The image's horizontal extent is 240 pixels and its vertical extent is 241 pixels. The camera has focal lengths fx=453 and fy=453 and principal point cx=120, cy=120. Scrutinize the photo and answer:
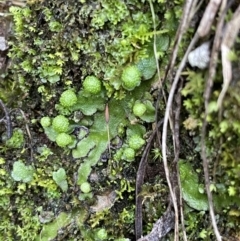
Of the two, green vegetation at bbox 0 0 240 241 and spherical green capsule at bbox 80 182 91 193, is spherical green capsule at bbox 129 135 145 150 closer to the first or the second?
green vegetation at bbox 0 0 240 241

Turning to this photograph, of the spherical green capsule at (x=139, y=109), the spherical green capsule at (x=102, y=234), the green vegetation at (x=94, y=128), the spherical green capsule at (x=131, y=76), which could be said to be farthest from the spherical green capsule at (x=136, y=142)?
the spherical green capsule at (x=102, y=234)

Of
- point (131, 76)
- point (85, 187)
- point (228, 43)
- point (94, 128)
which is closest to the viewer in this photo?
point (228, 43)

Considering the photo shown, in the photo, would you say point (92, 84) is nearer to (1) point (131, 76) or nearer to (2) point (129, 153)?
(1) point (131, 76)

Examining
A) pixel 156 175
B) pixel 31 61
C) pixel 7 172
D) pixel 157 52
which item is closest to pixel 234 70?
pixel 157 52

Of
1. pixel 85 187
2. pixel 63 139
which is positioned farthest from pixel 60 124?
pixel 85 187

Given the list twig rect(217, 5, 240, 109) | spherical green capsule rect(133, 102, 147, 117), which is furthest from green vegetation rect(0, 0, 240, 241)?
twig rect(217, 5, 240, 109)

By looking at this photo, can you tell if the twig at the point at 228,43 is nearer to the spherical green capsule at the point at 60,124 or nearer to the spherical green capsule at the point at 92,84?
the spherical green capsule at the point at 92,84

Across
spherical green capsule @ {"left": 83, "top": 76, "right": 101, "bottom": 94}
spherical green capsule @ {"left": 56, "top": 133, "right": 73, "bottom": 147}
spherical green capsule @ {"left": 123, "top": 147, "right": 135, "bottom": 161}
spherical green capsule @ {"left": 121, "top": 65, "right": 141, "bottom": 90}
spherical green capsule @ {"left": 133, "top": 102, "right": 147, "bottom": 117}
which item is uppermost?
spherical green capsule @ {"left": 121, "top": 65, "right": 141, "bottom": 90}
